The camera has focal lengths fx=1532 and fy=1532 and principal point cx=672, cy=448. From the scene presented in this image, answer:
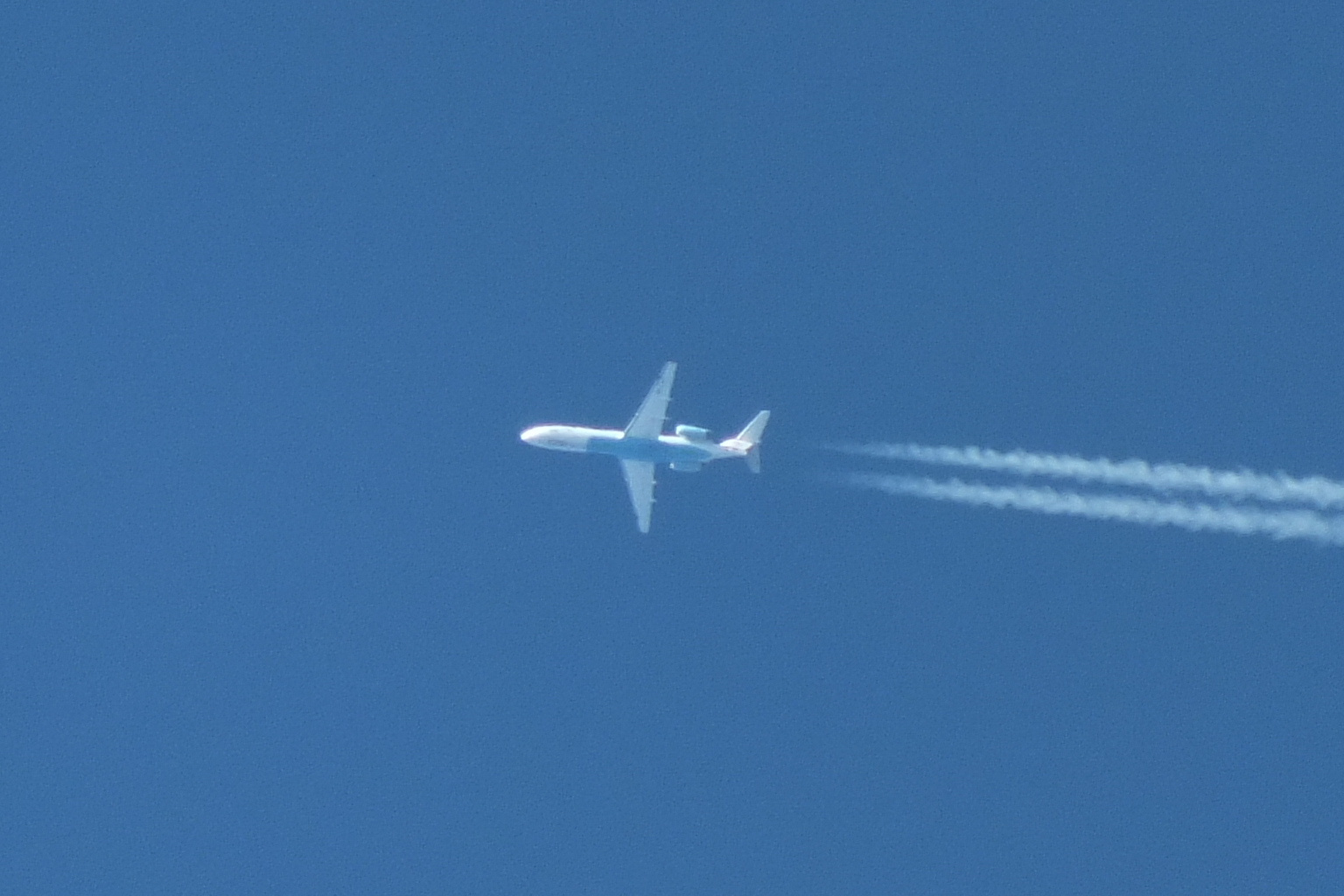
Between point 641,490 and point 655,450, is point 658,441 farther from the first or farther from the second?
point 641,490

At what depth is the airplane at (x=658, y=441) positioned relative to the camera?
8025cm

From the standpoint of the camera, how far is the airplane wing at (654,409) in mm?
80438

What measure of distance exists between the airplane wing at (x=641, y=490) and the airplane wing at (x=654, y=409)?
3.02 meters

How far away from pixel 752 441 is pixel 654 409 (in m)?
5.43

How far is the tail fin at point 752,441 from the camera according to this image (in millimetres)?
80250

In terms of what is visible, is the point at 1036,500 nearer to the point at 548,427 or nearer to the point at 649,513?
the point at 649,513

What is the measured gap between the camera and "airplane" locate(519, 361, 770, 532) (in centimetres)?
8025

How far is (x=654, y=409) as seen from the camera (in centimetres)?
8075

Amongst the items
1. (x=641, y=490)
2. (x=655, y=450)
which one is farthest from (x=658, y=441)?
(x=641, y=490)

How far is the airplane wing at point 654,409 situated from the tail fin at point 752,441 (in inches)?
145

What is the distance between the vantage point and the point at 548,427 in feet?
275

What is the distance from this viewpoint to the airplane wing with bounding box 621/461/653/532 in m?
83.8

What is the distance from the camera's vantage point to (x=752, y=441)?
264 feet

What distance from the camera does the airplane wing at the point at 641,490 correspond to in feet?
275
